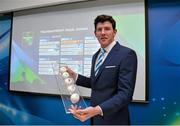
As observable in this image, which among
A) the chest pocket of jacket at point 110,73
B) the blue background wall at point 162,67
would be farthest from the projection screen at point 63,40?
the chest pocket of jacket at point 110,73

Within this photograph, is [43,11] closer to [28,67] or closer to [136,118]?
[28,67]

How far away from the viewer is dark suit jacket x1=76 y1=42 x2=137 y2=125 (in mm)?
1624

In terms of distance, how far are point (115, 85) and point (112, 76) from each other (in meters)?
0.06

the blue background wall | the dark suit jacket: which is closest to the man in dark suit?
the dark suit jacket

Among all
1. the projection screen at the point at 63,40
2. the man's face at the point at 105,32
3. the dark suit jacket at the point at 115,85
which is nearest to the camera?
the dark suit jacket at the point at 115,85

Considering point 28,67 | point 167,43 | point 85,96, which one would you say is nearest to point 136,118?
point 85,96

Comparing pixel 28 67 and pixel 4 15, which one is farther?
pixel 4 15

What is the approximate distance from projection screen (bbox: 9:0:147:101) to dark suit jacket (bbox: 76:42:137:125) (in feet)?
3.35

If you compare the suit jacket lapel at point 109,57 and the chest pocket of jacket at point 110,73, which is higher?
the suit jacket lapel at point 109,57

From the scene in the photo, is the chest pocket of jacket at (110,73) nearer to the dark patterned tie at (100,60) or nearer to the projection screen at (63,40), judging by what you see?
the dark patterned tie at (100,60)

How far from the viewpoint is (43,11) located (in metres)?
3.51

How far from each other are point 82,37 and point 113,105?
1.70 meters

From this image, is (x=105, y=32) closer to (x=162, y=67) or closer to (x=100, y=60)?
(x=100, y=60)

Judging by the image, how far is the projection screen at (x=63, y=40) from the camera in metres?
2.78
